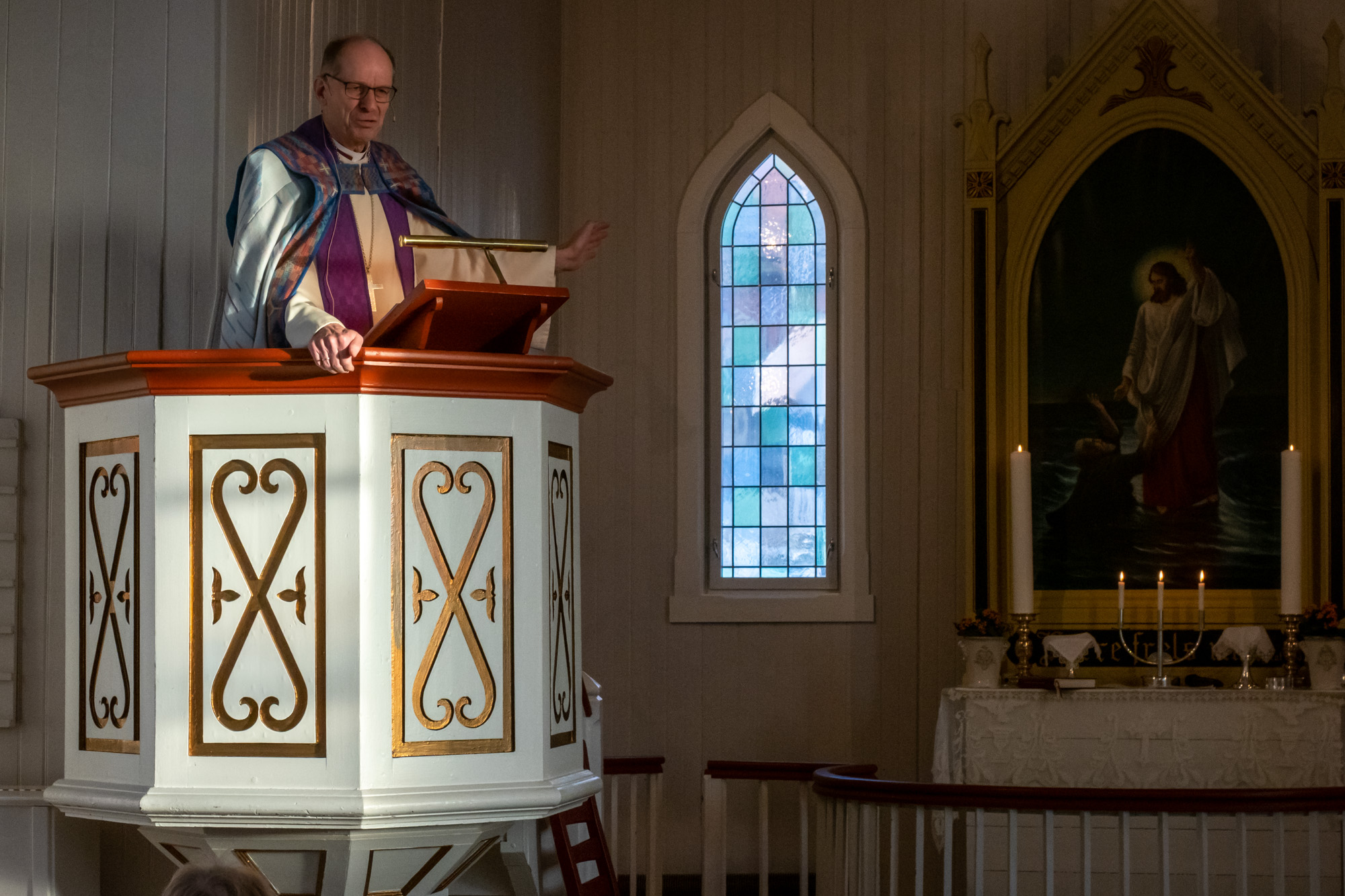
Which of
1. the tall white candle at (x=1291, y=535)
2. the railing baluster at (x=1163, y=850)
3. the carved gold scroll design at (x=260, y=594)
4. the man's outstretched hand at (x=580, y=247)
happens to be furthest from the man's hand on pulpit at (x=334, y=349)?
the tall white candle at (x=1291, y=535)

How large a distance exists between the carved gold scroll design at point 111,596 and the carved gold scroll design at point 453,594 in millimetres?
490

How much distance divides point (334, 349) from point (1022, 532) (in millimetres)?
4745

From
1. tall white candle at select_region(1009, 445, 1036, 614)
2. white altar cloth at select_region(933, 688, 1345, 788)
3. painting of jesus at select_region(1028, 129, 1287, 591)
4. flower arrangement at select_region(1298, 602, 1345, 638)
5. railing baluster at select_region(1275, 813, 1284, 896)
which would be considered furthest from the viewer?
painting of jesus at select_region(1028, 129, 1287, 591)

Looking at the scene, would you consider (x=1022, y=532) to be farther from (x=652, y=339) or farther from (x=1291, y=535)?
(x=652, y=339)

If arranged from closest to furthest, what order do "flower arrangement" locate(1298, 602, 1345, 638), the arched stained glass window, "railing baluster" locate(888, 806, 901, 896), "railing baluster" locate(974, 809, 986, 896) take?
"railing baluster" locate(974, 809, 986, 896) → "railing baluster" locate(888, 806, 901, 896) → "flower arrangement" locate(1298, 602, 1345, 638) → the arched stained glass window

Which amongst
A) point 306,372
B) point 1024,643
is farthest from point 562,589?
point 1024,643

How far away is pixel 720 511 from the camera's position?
7969 millimetres

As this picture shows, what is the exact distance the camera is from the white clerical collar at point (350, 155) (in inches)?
129

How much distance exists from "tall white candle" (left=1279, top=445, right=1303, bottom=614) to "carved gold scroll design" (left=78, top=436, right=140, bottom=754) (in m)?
5.35

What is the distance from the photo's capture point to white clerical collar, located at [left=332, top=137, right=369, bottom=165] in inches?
129

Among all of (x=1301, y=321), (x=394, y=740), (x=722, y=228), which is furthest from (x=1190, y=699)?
(x=394, y=740)

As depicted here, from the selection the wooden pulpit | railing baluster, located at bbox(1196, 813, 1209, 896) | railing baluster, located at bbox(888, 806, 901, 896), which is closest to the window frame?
railing baluster, located at bbox(888, 806, 901, 896)

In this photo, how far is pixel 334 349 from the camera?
8.81ft

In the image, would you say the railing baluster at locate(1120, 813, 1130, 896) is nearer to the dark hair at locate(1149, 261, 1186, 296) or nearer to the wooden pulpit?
the wooden pulpit
